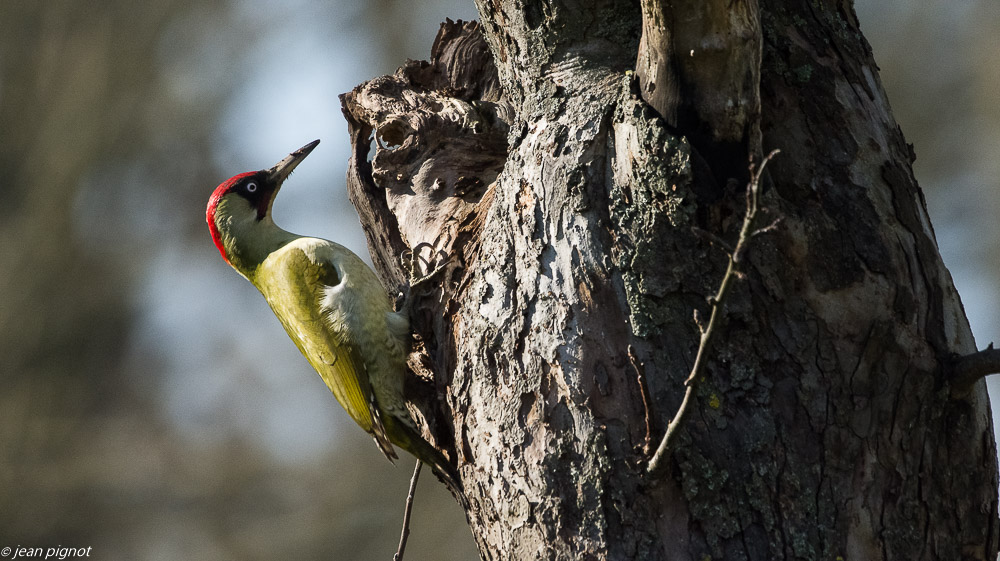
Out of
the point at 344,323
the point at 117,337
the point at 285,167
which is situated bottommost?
the point at 344,323

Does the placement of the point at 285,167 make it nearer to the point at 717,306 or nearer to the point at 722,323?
the point at 722,323

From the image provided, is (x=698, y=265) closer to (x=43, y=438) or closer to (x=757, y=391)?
(x=757, y=391)

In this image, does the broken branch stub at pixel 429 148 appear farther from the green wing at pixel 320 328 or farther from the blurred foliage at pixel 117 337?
the blurred foliage at pixel 117 337

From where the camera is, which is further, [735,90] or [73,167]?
[73,167]

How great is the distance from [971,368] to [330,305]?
2549mm

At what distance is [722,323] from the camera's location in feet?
7.04

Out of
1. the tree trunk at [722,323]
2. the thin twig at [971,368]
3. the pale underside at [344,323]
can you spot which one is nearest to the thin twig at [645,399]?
the tree trunk at [722,323]

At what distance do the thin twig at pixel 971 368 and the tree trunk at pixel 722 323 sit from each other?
0.12ft

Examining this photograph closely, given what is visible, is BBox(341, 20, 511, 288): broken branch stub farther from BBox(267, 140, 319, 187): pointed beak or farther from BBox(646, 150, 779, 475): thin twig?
BBox(646, 150, 779, 475): thin twig

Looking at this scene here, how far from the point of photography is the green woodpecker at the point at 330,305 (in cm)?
331

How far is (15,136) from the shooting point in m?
8.79

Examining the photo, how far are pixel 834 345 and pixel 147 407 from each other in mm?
8338

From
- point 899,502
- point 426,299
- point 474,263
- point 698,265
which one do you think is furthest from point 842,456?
point 426,299

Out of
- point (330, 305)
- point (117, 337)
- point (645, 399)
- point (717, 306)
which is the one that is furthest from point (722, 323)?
point (117, 337)
